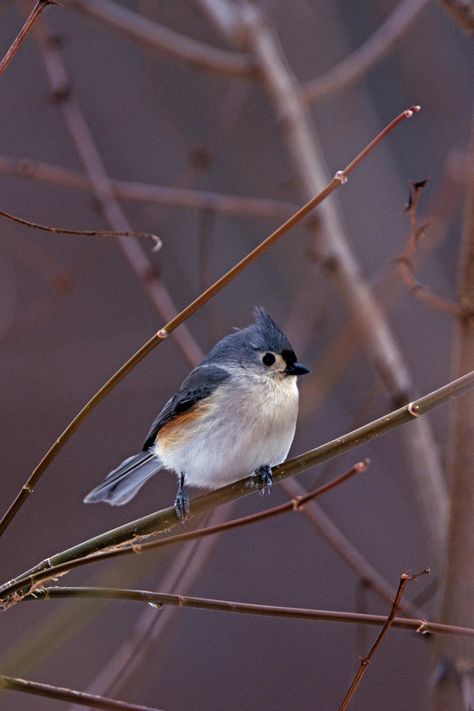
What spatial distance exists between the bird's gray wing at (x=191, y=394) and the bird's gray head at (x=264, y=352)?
6cm

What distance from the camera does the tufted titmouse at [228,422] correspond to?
2.35m

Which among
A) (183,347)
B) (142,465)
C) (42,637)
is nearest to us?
(42,637)

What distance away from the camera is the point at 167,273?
438 cm

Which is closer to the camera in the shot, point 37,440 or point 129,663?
point 129,663

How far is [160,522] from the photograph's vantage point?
1.52m

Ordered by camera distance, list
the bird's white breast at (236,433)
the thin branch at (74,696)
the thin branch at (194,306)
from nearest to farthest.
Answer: the thin branch at (74,696) < the thin branch at (194,306) < the bird's white breast at (236,433)

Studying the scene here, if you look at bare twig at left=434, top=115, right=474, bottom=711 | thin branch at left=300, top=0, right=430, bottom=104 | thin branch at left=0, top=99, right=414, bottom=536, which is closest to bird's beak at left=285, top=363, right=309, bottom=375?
bare twig at left=434, top=115, right=474, bottom=711

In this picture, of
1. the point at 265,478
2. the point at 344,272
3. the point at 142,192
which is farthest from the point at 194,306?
the point at 344,272

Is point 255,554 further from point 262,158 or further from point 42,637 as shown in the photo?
point 42,637

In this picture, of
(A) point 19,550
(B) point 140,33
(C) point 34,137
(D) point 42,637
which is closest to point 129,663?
(D) point 42,637

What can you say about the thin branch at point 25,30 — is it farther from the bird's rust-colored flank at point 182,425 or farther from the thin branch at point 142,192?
the bird's rust-colored flank at point 182,425

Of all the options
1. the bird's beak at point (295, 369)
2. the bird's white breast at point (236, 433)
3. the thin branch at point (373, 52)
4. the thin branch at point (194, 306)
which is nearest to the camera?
the thin branch at point (194, 306)

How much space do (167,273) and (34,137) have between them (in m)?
1.00

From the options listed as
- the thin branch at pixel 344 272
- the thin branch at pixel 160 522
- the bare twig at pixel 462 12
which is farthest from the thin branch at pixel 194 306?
the thin branch at pixel 344 272
